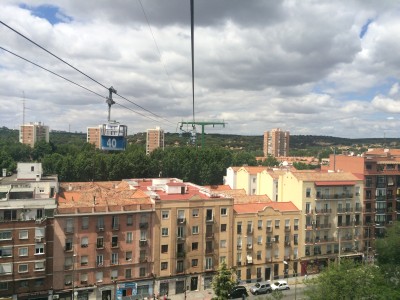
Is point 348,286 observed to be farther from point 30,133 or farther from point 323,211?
point 30,133

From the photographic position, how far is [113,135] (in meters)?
17.2

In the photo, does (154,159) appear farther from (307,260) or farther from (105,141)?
(105,141)

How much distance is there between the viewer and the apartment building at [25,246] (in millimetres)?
33125

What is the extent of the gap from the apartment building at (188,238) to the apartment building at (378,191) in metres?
20.9

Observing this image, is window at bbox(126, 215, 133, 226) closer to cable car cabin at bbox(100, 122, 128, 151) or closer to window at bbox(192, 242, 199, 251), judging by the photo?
window at bbox(192, 242, 199, 251)

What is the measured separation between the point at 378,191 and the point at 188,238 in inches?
1111

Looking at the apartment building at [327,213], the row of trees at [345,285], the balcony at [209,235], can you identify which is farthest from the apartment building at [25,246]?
the apartment building at [327,213]

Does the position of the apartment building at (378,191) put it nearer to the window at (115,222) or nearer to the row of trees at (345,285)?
the row of trees at (345,285)

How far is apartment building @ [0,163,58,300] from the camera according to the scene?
3312 centimetres

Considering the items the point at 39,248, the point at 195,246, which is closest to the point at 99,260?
the point at 39,248

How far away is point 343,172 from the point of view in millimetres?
50656

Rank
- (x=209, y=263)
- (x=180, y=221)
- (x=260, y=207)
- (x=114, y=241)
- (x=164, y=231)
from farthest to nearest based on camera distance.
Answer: (x=260, y=207) → (x=209, y=263) → (x=180, y=221) → (x=164, y=231) → (x=114, y=241)

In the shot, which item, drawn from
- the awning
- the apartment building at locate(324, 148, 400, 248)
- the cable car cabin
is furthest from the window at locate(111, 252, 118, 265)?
the apartment building at locate(324, 148, 400, 248)

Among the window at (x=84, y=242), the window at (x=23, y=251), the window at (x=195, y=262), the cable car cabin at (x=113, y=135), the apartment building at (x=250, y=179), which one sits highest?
the cable car cabin at (x=113, y=135)
